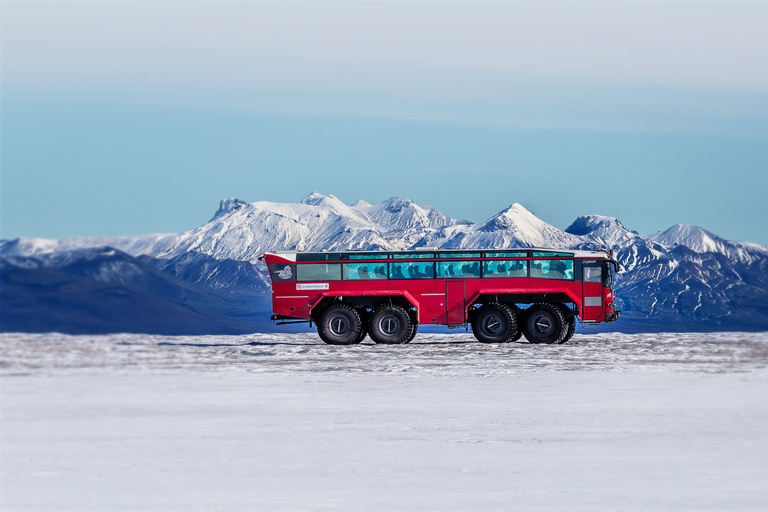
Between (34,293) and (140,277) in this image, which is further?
(140,277)

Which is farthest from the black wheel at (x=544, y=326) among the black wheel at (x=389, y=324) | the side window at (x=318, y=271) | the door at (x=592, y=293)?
the side window at (x=318, y=271)

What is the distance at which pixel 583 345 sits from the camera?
116ft

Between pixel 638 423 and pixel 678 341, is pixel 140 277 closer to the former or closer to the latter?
pixel 638 423

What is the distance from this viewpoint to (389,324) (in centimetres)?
3569

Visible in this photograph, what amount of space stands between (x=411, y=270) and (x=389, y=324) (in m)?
2.12

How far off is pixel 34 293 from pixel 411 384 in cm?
914

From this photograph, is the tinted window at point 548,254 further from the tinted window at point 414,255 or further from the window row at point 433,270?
the tinted window at point 414,255

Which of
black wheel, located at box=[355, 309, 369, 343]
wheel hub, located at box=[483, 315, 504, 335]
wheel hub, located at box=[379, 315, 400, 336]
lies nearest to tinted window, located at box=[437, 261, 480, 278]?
wheel hub, located at box=[483, 315, 504, 335]

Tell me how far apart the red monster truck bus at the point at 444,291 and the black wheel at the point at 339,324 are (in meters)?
0.04

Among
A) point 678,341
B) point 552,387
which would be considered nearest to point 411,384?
point 552,387

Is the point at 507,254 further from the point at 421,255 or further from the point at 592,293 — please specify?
the point at 592,293

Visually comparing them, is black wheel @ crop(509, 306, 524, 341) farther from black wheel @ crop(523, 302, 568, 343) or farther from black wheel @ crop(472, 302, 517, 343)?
black wheel @ crop(523, 302, 568, 343)

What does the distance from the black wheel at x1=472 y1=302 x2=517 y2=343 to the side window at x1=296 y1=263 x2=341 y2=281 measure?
17.4ft

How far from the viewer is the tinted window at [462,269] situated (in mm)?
35781
